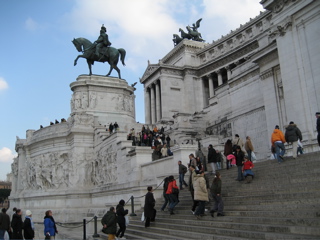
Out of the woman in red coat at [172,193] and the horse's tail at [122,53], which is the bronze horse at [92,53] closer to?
the horse's tail at [122,53]

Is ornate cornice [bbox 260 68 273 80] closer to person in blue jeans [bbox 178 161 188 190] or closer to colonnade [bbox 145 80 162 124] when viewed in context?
person in blue jeans [bbox 178 161 188 190]

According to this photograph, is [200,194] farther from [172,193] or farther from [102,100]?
[102,100]

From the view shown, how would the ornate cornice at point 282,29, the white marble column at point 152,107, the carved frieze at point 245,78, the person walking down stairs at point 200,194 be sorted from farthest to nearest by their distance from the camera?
the white marble column at point 152,107, the carved frieze at point 245,78, the ornate cornice at point 282,29, the person walking down stairs at point 200,194

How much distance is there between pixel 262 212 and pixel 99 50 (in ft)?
85.4

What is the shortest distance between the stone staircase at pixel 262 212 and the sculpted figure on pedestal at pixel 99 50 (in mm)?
20675

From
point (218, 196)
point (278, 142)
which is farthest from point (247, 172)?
point (218, 196)

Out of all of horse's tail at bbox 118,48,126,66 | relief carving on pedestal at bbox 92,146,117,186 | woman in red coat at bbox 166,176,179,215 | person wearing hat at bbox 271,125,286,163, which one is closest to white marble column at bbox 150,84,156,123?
horse's tail at bbox 118,48,126,66

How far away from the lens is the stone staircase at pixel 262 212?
845cm

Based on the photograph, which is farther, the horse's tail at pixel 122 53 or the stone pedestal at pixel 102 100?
the horse's tail at pixel 122 53

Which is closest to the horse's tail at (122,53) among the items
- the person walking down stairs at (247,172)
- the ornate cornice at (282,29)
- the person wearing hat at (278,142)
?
the ornate cornice at (282,29)

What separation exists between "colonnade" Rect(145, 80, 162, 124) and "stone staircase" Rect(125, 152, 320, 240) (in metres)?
43.5

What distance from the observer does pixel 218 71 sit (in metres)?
55.2

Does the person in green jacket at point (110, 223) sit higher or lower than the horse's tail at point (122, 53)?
lower

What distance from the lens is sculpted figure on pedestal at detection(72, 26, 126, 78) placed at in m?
32.7
